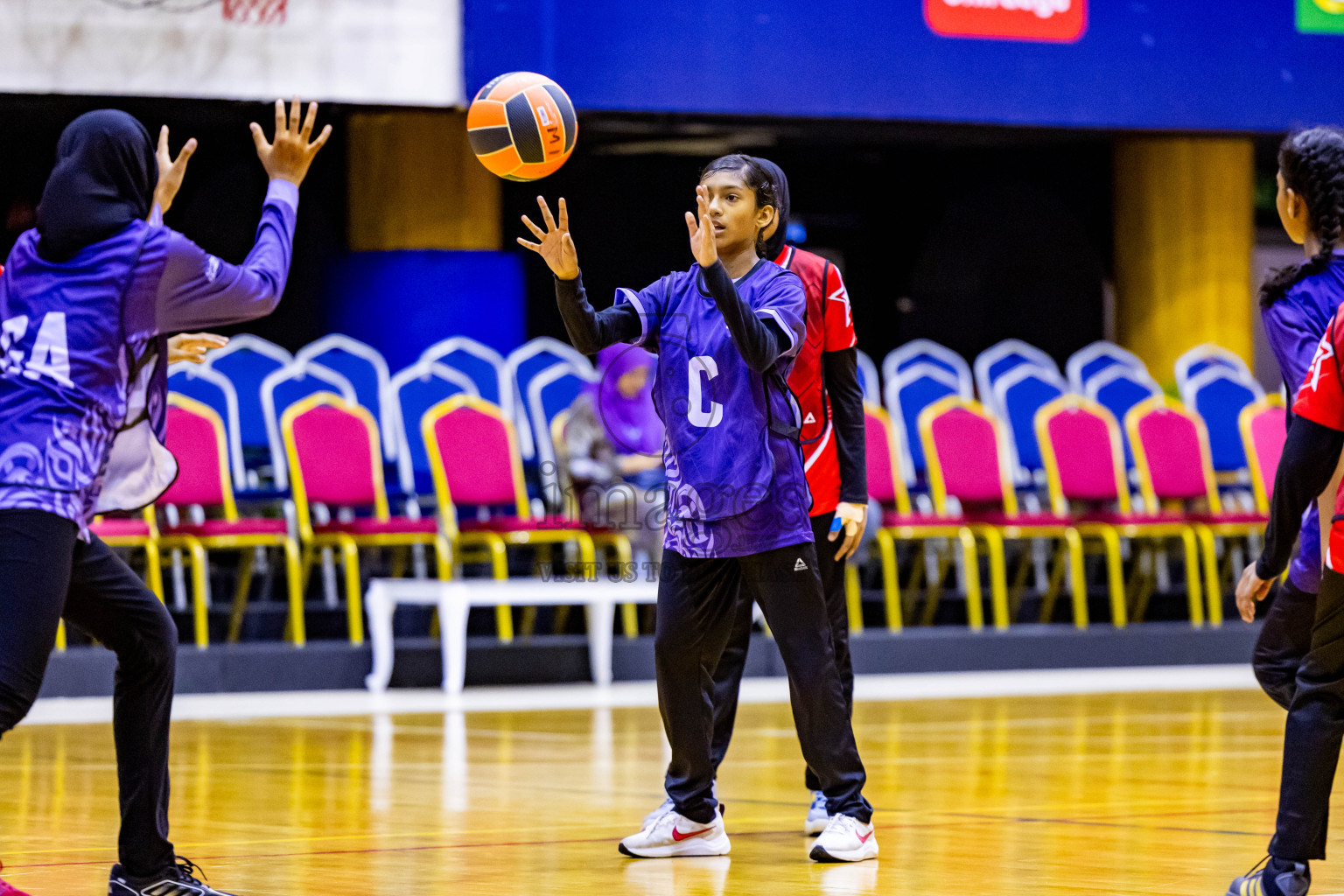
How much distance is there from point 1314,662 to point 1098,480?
6.72 meters

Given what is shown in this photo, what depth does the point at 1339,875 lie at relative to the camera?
3.79m

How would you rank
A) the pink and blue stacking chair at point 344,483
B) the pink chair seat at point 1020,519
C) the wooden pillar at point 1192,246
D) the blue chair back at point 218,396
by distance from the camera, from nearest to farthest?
the pink and blue stacking chair at point 344,483, the blue chair back at point 218,396, the pink chair seat at point 1020,519, the wooden pillar at point 1192,246

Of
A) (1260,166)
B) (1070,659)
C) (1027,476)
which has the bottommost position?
(1070,659)

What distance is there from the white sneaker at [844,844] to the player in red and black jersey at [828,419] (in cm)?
24

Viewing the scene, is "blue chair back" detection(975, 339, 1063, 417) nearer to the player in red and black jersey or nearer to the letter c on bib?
the player in red and black jersey

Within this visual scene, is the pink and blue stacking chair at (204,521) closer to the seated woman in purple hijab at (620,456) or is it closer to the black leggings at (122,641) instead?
the seated woman in purple hijab at (620,456)

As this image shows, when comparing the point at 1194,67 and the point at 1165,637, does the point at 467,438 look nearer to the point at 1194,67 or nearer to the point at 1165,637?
the point at 1165,637

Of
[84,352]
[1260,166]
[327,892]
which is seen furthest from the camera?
[1260,166]

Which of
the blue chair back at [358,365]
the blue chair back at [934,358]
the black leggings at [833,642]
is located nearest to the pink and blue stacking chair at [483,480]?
the blue chair back at [358,365]

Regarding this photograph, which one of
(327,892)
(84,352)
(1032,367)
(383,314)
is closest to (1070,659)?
(1032,367)

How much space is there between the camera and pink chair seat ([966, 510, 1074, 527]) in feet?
31.5

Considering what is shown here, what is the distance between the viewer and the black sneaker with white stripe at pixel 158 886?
131 inches

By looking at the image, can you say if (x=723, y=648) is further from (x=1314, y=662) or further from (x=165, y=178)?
(x=165, y=178)

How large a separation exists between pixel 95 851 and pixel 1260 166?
12.4 m
